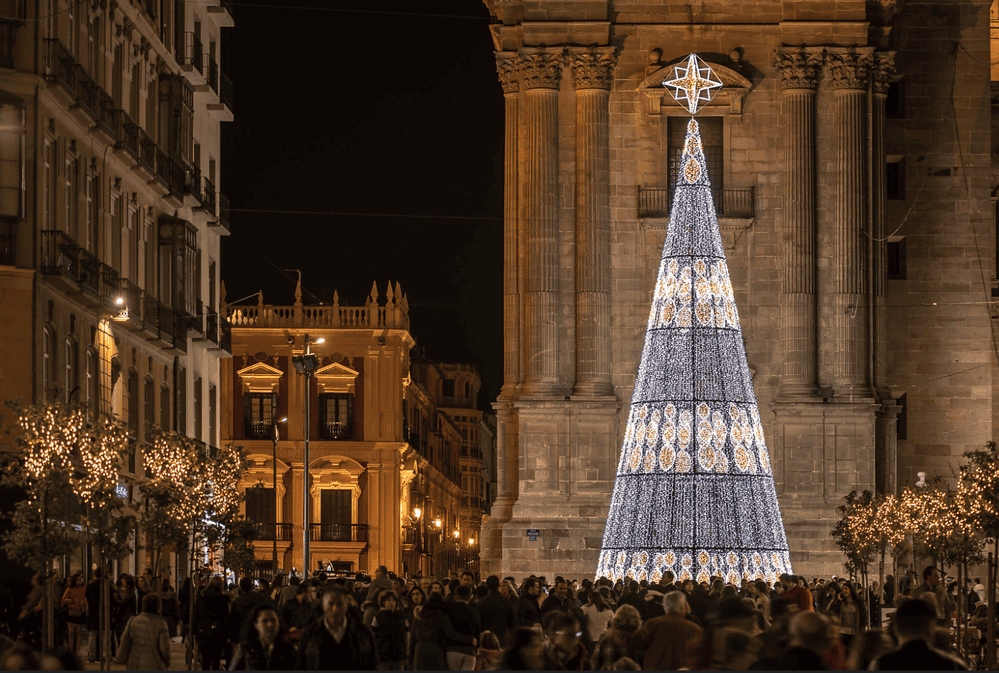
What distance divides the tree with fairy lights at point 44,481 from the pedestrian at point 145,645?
6591 mm

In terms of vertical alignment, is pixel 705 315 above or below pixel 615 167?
below

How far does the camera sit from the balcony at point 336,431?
8900 cm

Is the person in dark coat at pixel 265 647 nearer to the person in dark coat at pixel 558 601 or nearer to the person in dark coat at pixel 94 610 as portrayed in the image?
the person in dark coat at pixel 558 601

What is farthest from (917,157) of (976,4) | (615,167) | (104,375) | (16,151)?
(16,151)

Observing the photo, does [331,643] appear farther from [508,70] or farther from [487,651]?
[508,70]

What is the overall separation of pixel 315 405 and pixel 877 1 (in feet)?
142

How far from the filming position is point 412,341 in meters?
93.4

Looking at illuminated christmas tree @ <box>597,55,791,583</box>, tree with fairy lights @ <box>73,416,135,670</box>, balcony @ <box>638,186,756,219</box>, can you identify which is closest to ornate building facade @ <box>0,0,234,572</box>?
tree with fairy lights @ <box>73,416,135,670</box>

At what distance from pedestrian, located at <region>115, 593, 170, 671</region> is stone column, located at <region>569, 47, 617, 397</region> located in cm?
3222

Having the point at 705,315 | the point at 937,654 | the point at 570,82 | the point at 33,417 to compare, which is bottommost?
the point at 937,654

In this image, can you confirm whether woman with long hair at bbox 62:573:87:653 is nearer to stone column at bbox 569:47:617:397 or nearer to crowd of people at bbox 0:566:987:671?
crowd of people at bbox 0:566:987:671

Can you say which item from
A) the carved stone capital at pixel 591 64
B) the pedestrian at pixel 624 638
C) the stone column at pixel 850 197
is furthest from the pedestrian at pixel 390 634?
the stone column at pixel 850 197

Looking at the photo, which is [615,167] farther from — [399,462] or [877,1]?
[399,462]

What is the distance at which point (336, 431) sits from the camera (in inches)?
3509
